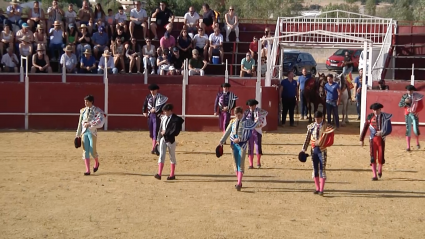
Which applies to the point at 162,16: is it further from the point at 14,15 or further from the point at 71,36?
the point at 14,15

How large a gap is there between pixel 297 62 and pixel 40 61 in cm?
1469

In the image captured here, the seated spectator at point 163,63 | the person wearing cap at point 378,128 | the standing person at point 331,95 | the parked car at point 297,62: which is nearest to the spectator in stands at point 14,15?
the seated spectator at point 163,63

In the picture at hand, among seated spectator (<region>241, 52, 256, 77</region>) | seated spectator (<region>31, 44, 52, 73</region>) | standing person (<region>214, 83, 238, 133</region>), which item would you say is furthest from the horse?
seated spectator (<region>31, 44, 52, 73</region>)

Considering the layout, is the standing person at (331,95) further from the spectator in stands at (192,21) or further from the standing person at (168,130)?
the standing person at (168,130)

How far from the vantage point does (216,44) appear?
23.4 metres

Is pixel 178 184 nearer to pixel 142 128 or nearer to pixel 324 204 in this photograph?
pixel 324 204

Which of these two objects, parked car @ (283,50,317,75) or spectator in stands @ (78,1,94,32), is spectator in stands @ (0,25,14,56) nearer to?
spectator in stands @ (78,1,94,32)

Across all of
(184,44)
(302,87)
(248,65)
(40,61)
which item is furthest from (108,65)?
(302,87)

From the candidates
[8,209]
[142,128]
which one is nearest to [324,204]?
[8,209]

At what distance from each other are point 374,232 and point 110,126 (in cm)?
1128

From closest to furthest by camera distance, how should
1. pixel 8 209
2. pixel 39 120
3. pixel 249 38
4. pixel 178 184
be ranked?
pixel 8 209
pixel 178 184
pixel 39 120
pixel 249 38

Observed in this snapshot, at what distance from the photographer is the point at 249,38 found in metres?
25.7

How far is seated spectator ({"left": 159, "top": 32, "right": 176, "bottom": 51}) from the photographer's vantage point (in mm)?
23000

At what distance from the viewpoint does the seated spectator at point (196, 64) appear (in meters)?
22.4
